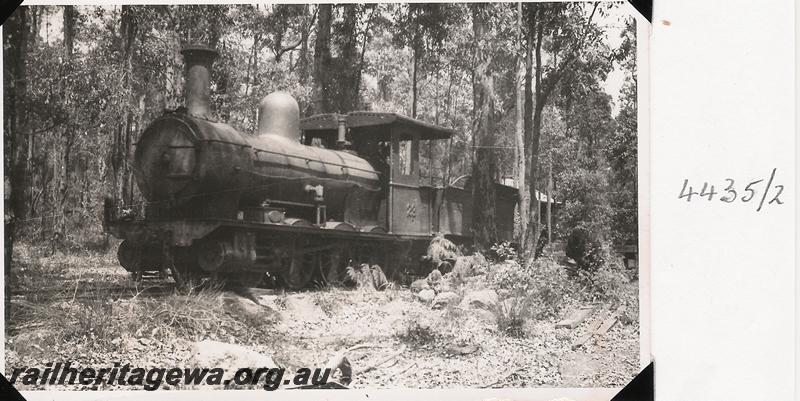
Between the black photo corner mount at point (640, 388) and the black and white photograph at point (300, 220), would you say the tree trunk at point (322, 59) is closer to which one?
the black and white photograph at point (300, 220)

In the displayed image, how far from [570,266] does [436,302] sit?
112 centimetres

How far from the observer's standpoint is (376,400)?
546 centimetres

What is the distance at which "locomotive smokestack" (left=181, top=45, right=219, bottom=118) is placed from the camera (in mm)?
5605

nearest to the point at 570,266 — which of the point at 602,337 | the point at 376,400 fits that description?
the point at 602,337

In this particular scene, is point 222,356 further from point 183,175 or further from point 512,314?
point 512,314

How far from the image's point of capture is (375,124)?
20.4ft

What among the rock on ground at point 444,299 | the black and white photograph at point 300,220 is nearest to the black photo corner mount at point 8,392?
the black and white photograph at point 300,220

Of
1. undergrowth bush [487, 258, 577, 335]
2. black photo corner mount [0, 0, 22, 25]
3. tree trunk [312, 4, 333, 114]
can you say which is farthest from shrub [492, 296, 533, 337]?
black photo corner mount [0, 0, 22, 25]

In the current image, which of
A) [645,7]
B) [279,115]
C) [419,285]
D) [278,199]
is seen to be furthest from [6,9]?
[645,7]

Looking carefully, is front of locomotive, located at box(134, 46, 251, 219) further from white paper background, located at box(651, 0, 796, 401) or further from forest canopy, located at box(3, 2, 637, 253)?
Answer: white paper background, located at box(651, 0, 796, 401)

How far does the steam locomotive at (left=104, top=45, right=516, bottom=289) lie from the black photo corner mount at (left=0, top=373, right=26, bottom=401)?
118cm

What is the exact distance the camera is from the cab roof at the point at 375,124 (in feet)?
19.7

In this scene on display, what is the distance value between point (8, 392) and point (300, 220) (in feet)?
8.27

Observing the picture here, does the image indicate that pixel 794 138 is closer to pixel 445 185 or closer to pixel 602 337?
pixel 602 337
